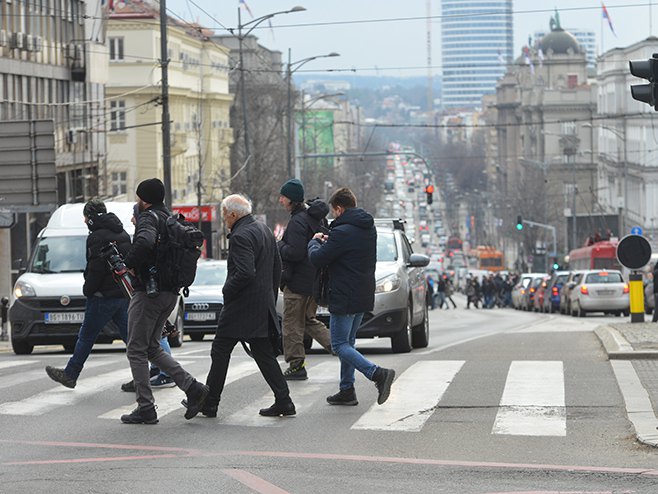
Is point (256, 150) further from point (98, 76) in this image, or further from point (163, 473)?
point (163, 473)

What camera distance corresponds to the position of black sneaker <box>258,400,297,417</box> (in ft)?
41.1

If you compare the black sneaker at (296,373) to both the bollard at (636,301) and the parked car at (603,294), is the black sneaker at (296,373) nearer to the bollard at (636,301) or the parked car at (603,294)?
the bollard at (636,301)

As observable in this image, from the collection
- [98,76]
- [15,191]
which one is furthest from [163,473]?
[98,76]

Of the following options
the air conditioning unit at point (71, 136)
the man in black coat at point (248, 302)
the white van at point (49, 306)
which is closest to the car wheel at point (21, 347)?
the white van at point (49, 306)

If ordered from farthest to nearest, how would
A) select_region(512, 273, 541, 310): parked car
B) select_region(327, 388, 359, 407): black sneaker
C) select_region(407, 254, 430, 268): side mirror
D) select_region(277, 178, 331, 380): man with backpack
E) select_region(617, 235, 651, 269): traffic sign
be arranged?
1. select_region(512, 273, 541, 310): parked car
2. select_region(617, 235, 651, 269): traffic sign
3. select_region(407, 254, 430, 268): side mirror
4. select_region(277, 178, 331, 380): man with backpack
5. select_region(327, 388, 359, 407): black sneaker

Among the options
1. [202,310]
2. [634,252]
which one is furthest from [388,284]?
[202,310]

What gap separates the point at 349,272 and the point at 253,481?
3.61 meters

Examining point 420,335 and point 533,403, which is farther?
point 420,335

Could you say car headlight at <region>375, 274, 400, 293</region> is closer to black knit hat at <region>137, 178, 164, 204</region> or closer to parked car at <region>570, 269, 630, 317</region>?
black knit hat at <region>137, 178, 164, 204</region>

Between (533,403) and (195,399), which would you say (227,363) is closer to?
(195,399)

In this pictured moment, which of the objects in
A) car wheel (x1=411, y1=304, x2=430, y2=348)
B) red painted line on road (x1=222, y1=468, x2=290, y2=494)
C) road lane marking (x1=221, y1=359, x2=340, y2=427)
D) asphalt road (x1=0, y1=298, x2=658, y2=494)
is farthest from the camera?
car wheel (x1=411, y1=304, x2=430, y2=348)

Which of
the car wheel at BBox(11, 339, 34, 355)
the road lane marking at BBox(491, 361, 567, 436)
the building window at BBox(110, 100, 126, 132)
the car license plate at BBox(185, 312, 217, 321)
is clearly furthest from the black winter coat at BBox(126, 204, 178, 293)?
the building window at BBox(110, 100, 126, 132)

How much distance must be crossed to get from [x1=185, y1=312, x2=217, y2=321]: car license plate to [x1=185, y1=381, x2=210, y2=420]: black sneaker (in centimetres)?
1398

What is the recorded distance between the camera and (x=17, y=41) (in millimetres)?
50719
